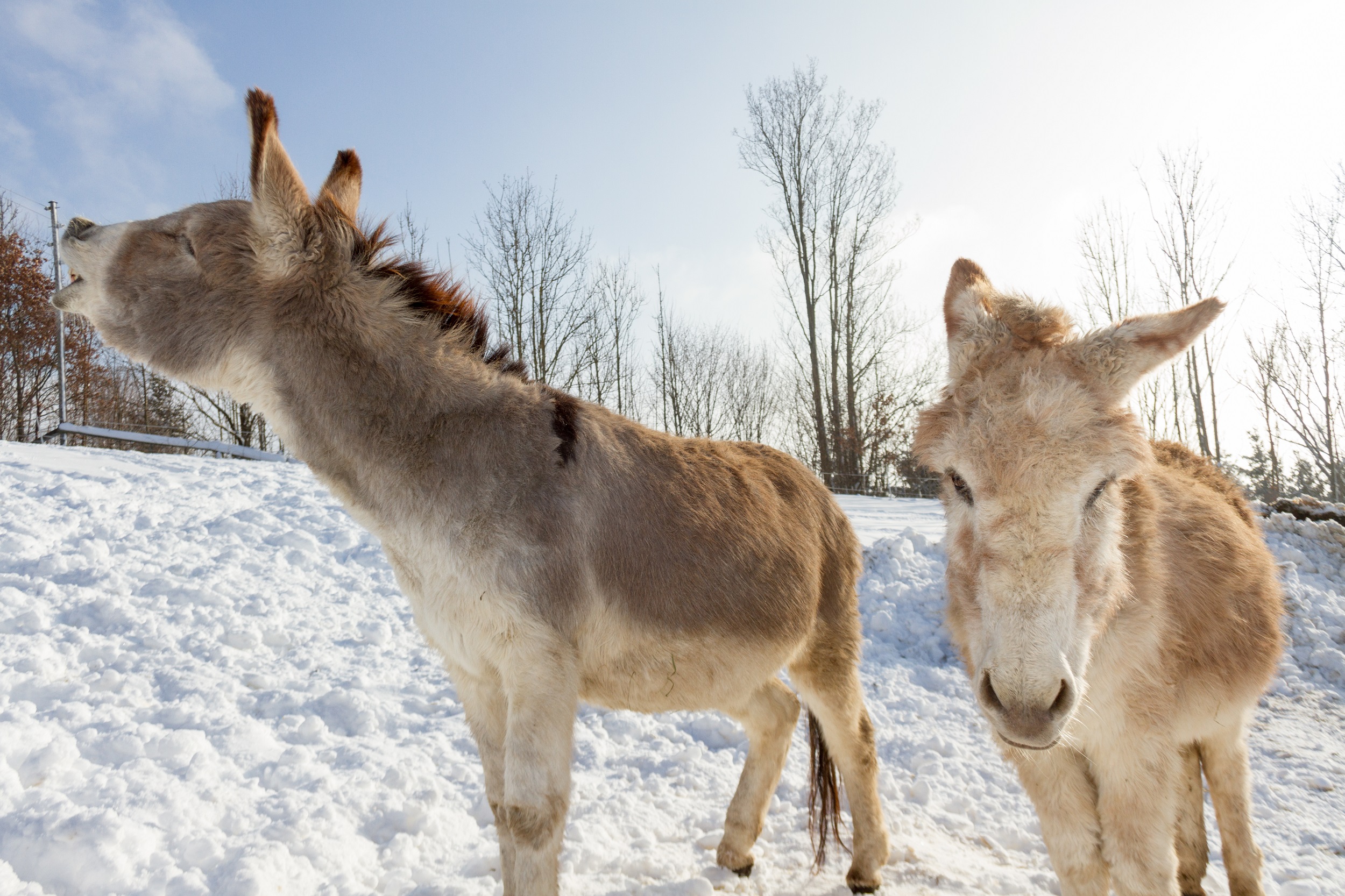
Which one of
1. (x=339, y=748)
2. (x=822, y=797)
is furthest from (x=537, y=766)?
(x=339, y=748)

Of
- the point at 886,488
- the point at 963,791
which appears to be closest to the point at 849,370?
the point at 886,488

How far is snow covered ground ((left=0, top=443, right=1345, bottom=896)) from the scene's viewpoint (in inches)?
130

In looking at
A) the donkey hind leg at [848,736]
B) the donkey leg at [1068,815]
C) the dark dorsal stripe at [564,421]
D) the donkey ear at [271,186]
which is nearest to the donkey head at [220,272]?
the donkey ear at [271,186]

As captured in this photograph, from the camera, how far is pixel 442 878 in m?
3.37

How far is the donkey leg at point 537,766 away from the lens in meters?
Result: 2.46

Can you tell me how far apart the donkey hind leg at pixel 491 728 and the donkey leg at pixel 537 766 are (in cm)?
41

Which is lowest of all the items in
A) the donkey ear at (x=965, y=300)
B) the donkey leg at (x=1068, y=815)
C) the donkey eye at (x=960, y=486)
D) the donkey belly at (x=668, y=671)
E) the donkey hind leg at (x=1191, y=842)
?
the donkey hind leg at (x=1191, y=842)

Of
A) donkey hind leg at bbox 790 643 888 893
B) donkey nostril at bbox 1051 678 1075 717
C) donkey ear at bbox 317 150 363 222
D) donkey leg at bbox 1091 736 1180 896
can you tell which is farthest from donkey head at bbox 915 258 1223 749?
donkey ear at bbox 317 150 363 222

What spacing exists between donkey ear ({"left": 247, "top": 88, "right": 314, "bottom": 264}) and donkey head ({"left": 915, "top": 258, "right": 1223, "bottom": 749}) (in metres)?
2.71

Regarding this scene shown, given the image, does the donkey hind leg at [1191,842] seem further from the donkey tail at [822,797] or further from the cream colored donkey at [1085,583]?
the donkey tail at [822,797]

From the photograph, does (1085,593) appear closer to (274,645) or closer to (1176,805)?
(1176,805)

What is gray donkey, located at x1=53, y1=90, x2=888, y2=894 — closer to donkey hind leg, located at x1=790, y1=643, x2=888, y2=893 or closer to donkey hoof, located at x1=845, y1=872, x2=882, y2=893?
donkey hind leg, located at x1=790, y1=643, x2=888, y2=893

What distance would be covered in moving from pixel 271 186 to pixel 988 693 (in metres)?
3.30

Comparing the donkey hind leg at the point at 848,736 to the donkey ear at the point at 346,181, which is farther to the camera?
the donkey hind leg at the point at 848,736
